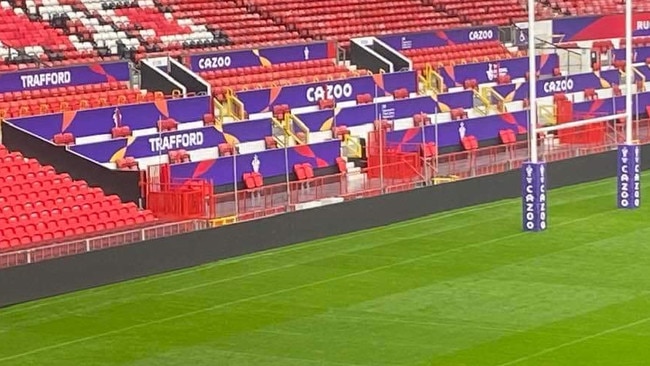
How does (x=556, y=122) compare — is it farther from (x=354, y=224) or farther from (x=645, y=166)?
(x=354, y=224)

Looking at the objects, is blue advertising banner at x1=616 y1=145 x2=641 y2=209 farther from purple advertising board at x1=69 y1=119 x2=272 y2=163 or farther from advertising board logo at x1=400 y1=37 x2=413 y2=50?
advertising board logo at x1=400 y1=37 x2=413 y2=50

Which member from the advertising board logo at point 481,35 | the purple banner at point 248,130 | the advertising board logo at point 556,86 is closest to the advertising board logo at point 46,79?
the purple banner at point 248,130

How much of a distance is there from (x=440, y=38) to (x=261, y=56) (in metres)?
6.96

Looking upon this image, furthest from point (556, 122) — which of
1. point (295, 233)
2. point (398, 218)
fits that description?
point (295, 233)

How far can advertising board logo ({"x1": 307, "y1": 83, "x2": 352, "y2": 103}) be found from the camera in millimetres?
35875

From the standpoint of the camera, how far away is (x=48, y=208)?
86.6 ft

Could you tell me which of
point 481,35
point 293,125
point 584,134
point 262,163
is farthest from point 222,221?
point 481,35

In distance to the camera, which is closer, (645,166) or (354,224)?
(354,224)

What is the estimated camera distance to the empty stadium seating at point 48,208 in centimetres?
2539

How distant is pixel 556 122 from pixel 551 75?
5.72 meters

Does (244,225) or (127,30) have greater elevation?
(127,30)

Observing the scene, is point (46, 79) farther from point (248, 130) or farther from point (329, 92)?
point (329, 92)

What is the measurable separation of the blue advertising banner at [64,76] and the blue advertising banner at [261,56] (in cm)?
280

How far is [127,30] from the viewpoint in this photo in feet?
125
